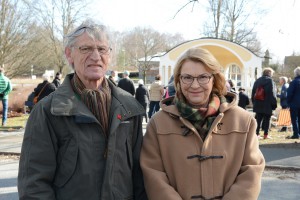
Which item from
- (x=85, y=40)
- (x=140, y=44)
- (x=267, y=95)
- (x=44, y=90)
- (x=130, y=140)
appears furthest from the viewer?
(x=140, y=44)

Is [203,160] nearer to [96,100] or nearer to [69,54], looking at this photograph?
[96,100]

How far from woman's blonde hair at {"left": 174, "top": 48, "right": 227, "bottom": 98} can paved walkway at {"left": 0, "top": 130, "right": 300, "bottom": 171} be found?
17.0ft

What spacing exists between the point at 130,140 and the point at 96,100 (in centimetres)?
37

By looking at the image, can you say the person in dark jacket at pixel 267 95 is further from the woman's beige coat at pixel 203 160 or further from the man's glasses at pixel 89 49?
the man's glasses at pixel 89 49

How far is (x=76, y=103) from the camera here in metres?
2.14

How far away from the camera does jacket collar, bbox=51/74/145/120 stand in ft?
6.83

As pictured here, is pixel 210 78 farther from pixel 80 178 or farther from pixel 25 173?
pixel 25 173

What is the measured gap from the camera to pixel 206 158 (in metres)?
2.39

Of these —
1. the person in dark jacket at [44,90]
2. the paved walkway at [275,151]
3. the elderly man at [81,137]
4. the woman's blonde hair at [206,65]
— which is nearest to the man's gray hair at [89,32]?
the elderly man at [81,137]

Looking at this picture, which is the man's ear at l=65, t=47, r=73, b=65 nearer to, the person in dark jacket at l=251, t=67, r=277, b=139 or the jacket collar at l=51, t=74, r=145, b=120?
the jacket collar at l=51, t=74, r=145, b=120

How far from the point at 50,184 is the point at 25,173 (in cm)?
16

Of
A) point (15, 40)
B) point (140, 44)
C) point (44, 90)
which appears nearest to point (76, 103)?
point (44, 90)

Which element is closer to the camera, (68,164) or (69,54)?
(68,164)

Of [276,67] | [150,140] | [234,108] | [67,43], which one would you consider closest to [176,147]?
[150,140]
